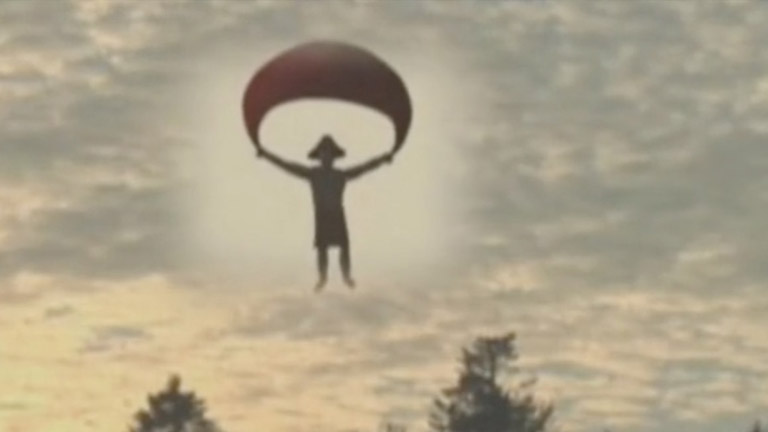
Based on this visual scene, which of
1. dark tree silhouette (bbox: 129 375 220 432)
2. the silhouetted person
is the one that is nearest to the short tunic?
the silhouetted person

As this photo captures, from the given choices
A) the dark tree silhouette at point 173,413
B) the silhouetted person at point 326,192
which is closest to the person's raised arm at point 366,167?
the silhouetted person at point 326,192

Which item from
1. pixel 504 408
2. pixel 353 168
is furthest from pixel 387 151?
pixel 504 408

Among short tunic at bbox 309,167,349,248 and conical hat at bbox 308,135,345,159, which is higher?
conical hat at bbox 308,135,345,159

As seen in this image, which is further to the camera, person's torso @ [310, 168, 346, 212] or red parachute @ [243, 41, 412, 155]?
red parachute @ [243, 41, 412, 155]

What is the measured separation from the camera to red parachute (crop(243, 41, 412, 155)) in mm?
51312

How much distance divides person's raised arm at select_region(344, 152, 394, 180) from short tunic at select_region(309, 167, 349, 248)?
0.65ft

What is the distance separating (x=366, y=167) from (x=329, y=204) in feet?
3.89

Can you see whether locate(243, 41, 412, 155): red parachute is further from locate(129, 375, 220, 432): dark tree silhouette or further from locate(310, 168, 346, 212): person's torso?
locate(129, 375, 220, 432): dark tree silhouette

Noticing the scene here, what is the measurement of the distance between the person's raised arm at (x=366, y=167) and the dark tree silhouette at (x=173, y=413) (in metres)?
74.4

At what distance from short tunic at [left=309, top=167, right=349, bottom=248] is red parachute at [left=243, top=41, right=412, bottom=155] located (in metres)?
1.73

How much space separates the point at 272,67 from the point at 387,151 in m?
3.39

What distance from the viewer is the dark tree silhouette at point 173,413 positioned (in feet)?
406

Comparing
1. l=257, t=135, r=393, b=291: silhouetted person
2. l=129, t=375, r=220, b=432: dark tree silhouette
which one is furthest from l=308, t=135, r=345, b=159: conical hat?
l=129, t=375, r=220, b=432: dark tree silhouette

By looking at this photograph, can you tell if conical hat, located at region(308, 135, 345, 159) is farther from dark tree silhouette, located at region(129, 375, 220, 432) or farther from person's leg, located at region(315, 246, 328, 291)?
dark tree silhouette, located at region(129, 375, 220, 432)
